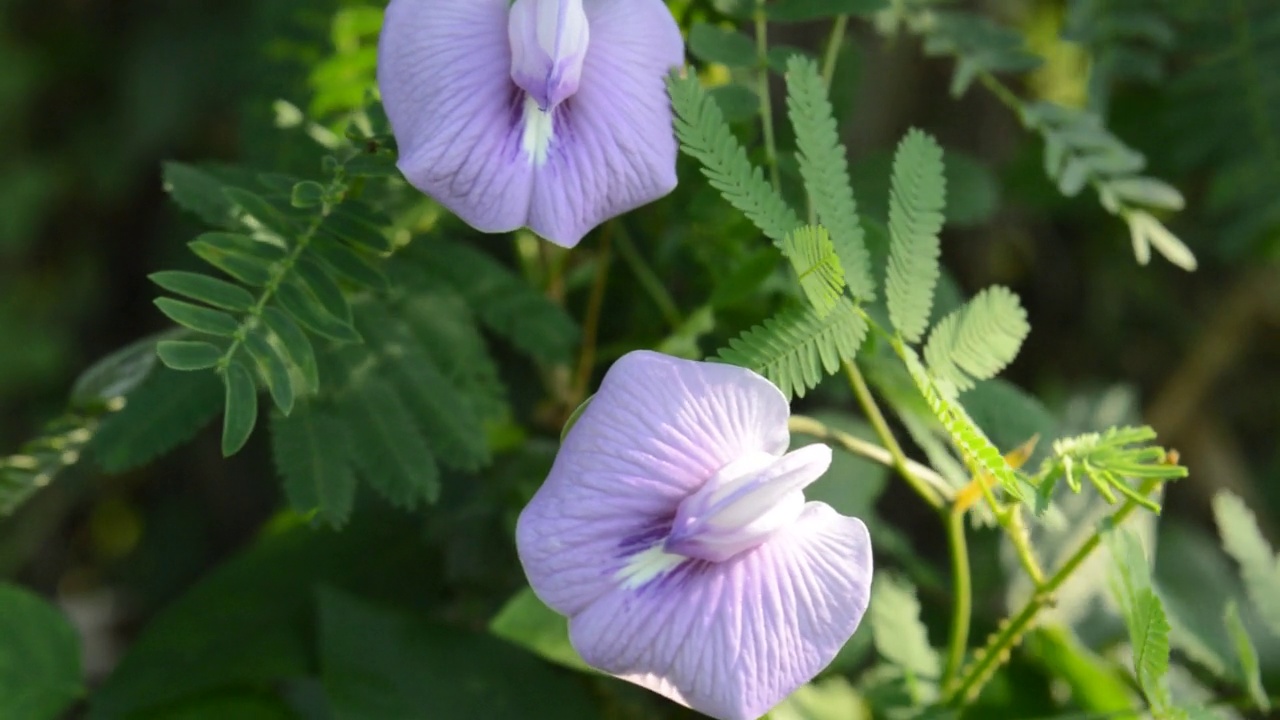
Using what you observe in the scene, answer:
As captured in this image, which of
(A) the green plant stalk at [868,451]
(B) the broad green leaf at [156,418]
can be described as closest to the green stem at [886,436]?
(A) the green plant stalk at [868,451]

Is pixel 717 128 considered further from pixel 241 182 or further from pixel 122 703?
pixel 122 703

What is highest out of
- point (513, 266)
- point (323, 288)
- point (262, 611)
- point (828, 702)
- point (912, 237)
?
point (912, 237)

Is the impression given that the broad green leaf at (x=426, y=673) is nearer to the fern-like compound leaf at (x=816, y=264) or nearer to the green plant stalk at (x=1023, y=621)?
the green plant stalk at (x=1023, y=621)

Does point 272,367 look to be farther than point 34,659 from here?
No

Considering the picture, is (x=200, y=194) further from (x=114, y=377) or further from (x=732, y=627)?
(x=732, y=627)

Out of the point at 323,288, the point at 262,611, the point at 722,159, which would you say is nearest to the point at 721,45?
the point at 722,159

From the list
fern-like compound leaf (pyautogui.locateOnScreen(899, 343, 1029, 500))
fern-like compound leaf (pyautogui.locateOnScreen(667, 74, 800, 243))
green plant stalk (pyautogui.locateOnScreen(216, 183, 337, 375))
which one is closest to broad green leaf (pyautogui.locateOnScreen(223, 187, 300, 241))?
green plant stalk (pyautogui.locateOnScreen(216, 183, 337, 375))

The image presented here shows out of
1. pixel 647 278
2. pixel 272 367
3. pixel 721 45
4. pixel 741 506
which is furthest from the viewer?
pixel 647 278
